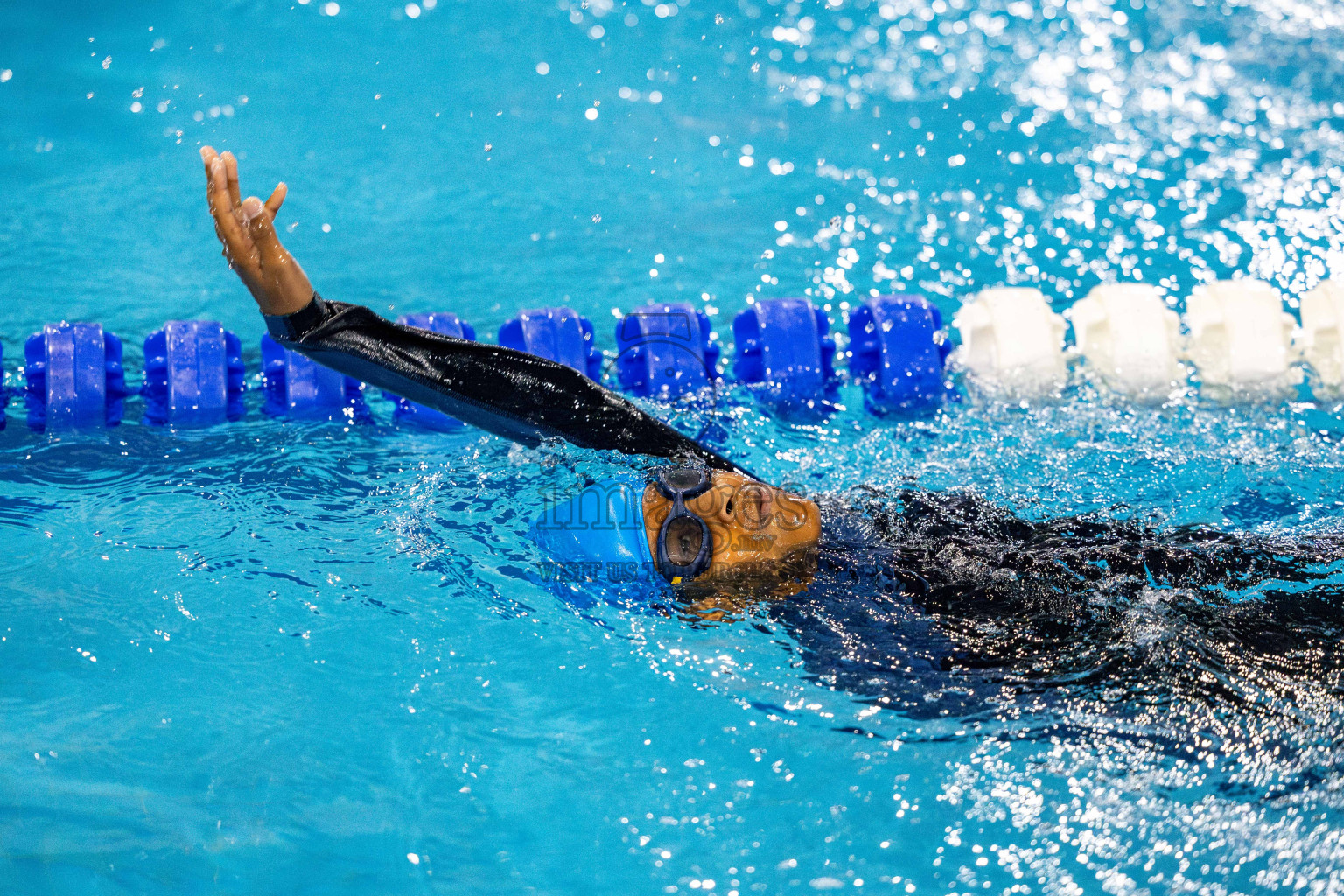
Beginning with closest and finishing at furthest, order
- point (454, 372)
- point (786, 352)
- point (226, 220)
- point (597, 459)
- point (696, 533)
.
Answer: point (226, 220)
point (696, 533)
point (454, 372)
point (597, 459)
point (786, 352)

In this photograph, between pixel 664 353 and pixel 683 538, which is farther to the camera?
pixel 664 353

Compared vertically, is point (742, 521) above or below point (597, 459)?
below

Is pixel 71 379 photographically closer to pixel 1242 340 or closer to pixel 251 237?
pixel 251 237

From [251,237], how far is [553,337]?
1.51 meters

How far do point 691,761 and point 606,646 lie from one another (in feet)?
1.18

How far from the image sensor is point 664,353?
3684 mm

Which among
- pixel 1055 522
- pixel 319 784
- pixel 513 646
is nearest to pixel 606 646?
pixel 513 646

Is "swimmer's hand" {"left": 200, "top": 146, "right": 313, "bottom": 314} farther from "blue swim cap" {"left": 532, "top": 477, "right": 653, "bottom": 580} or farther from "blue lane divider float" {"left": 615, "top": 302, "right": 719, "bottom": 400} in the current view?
"blue lane divider float" {"left": 615, "top": 302, "right": 719, "bottom": 400}

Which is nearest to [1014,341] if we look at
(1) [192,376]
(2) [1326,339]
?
(2) [1326,339]

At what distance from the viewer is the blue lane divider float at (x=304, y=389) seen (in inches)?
140

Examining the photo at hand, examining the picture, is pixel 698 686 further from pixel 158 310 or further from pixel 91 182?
pixel 91 182

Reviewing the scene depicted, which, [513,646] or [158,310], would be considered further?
[158,310]

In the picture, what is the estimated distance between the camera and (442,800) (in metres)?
2.26

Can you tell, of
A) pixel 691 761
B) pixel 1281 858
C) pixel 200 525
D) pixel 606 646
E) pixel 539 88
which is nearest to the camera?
pixel 1281 858
